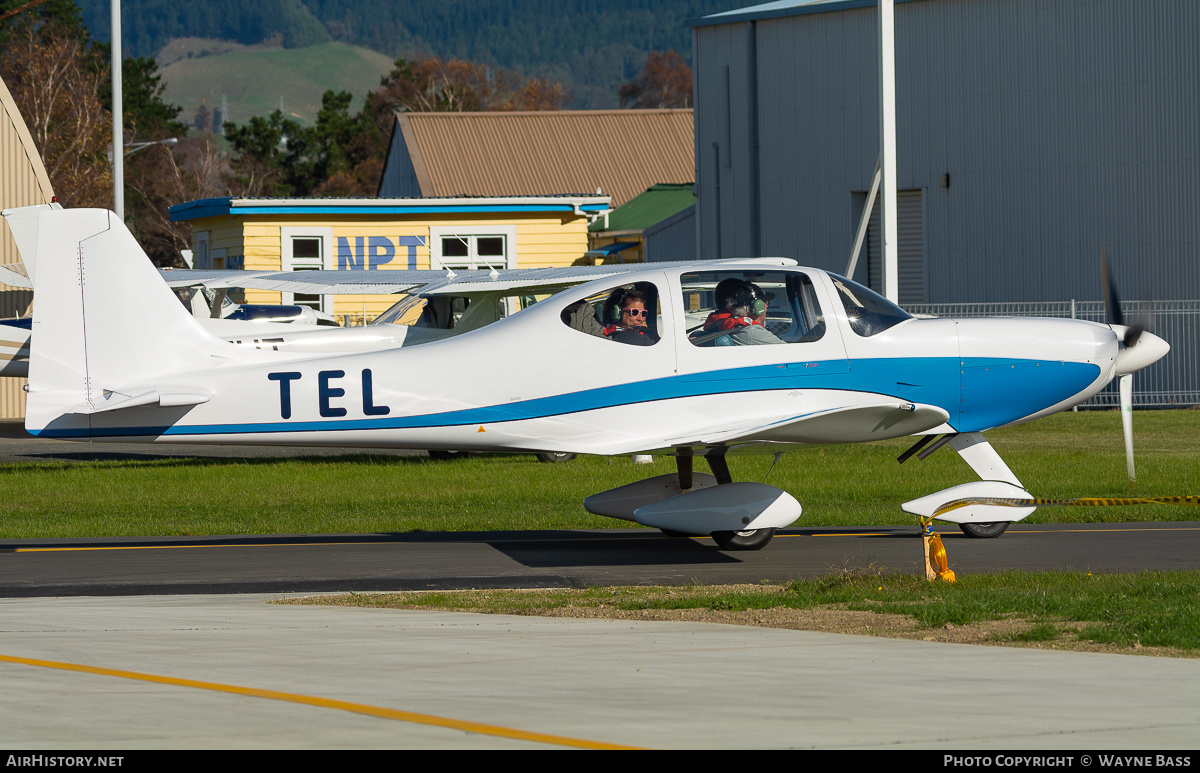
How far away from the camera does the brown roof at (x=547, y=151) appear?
61906 millimetres

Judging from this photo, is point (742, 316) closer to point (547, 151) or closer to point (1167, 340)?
point (1167, 340)

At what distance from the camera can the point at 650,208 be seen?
58500 millimetres

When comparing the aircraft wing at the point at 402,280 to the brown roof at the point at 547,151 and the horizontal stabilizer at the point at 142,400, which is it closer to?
the horizontal stabilizer at the point at 142,400

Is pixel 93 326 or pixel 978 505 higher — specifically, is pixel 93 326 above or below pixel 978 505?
above

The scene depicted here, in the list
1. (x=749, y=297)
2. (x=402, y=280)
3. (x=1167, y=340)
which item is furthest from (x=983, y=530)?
(x=1167, y=340)

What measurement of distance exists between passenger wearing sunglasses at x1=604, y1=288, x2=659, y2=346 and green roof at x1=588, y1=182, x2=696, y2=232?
1738 inches

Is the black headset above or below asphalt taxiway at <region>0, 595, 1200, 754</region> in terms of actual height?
above

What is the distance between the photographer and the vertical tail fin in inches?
439

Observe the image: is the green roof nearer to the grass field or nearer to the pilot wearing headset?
the grass field

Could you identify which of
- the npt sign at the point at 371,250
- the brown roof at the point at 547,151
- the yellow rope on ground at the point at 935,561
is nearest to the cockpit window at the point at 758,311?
the yellow rope on ground at the point at 935,561

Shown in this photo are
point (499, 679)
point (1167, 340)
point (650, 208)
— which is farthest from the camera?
point (650, 208)

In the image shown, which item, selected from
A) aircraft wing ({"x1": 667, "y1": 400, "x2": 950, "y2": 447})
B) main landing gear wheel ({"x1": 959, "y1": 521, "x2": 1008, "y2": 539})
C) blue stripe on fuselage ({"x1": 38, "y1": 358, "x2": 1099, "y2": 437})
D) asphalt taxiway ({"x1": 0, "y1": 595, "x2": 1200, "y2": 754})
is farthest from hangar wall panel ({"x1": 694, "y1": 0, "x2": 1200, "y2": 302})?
asphalt taxiway ({"x1": 0, "y1": 595, "x2": 1200, "y2": 754})

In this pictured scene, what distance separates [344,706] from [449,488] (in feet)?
38.3

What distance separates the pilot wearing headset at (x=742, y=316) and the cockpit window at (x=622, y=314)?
19.2 inches
